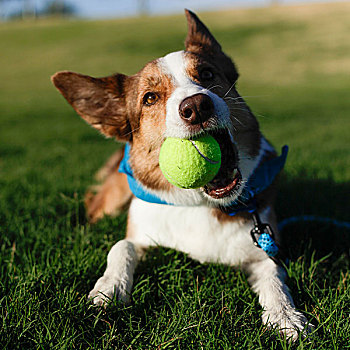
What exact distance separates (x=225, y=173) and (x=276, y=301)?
1.01m

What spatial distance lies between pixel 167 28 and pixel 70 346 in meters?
47.1

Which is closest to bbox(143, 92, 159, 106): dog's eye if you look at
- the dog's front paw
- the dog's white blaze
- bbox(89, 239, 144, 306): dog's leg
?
the dog's white blaze

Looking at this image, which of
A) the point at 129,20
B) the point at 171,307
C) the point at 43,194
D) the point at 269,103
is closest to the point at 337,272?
the point at 171,307

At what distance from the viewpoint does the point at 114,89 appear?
147 inches

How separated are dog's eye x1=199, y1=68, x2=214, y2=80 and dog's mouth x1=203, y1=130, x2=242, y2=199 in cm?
61

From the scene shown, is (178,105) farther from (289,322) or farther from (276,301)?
(289,322)

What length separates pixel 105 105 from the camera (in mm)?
3750

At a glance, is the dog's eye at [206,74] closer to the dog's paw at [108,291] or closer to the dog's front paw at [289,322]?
the dog's paw at [108,291]

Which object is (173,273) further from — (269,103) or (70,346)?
(269,103)

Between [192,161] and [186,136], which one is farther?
[186,136]

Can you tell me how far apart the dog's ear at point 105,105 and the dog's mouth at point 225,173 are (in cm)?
99

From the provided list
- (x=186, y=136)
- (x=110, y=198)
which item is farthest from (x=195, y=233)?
(x=110, y=198)

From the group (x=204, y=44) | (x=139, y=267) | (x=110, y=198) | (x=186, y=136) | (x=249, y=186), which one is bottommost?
(x=110, y=198)

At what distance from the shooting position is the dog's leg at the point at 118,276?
2.67 metres
